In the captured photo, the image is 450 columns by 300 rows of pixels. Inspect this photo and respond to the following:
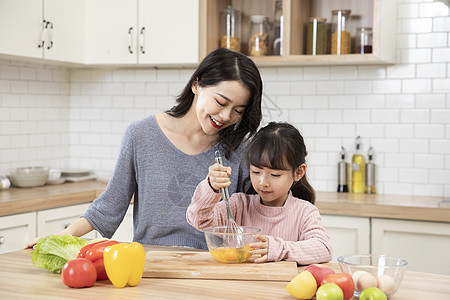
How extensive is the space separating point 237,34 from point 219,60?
6.04ft

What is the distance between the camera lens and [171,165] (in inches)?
99.6

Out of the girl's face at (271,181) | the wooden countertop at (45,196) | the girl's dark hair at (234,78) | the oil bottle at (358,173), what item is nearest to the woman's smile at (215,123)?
the girl's dark hair at (234,78)

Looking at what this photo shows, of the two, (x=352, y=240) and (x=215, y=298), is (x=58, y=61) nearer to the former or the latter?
(x=352, y=240)

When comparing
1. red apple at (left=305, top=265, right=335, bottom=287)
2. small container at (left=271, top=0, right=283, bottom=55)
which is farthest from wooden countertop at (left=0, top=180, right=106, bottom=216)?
red apple at (left=305, top=265, right=335, bottom=287)

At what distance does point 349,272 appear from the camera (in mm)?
1583

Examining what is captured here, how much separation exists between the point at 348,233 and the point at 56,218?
1775 mm

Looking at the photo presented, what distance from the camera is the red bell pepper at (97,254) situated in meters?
1.74

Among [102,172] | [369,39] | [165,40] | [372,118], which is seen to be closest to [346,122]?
[372,118]

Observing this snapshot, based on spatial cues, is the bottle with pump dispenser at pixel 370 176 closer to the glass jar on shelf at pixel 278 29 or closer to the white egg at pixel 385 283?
the glass jar on shelf at pixel 278 29

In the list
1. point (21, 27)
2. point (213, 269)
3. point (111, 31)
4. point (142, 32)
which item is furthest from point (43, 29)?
point (213, 269)

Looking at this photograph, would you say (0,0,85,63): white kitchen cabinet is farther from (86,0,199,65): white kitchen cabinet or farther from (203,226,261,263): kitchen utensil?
(203,226,261,263): kitchen utensil

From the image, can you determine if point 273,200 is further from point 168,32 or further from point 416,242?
point 168,32

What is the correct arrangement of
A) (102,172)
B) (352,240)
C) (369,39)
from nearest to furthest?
(352,240)
(369,39)
(102,172)

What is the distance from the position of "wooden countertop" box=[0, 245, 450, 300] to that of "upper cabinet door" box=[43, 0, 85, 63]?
2.58 metres
